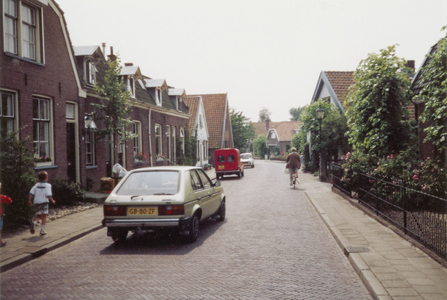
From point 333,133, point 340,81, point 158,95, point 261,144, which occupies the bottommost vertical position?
point 333,133

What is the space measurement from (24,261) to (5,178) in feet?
9.43

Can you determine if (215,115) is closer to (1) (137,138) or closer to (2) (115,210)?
(1) (137,138)

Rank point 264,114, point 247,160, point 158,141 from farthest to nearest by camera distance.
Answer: point 264,114
point 247,160
point 158,141

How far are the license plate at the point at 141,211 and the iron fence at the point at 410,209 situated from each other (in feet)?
14.3

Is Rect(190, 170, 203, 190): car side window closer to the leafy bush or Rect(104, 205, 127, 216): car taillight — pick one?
Rect(104, 205, 127, 216): car taillight

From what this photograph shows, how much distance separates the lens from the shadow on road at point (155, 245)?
22.7ft

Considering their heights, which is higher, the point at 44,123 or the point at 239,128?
the point at 239,128

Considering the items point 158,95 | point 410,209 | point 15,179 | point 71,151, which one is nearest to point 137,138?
point 158,95

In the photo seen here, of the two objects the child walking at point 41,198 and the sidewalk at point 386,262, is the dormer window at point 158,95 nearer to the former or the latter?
the child walking at point 41,198

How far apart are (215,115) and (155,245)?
1571 inches

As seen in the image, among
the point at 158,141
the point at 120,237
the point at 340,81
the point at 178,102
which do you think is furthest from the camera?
the point at 178,102

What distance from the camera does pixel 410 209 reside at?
7.55m

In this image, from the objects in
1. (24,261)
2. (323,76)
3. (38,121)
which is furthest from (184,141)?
(24,261)

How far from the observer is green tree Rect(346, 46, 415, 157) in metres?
12.8
